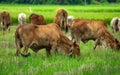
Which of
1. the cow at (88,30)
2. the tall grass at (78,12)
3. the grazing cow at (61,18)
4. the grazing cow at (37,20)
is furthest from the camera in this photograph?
the tall grass at (78,12)

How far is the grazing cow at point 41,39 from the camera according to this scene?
12.9 metres

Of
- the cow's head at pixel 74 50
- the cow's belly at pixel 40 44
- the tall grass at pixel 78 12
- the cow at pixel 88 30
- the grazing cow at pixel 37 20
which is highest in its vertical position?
the cow's belly at pixel 40 44

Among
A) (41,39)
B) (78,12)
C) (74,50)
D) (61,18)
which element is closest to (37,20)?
(61,18)

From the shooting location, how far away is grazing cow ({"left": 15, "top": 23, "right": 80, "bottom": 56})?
42.4 feet

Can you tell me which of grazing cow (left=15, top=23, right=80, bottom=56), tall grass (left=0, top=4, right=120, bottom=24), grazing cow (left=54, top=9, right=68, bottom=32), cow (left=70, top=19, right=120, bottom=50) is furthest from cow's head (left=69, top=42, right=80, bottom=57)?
tall grass (left=0, top=4, right=120, bottom=24)

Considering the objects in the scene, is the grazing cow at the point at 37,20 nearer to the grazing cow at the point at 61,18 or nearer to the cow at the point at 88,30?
the grazing cow at the point at 61,18

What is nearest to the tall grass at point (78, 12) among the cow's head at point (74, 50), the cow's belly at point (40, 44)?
the cow's belly at point (40, 44)

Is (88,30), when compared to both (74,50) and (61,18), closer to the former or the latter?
(74,50)

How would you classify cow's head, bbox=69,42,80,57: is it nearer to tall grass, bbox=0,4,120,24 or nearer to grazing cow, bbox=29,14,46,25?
grazing cow, bbox=29,14,46,25

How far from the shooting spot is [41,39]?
13.1m

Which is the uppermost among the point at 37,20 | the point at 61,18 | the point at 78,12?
the point at 37,20

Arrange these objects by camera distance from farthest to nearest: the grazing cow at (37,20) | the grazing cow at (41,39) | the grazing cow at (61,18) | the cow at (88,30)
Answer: the grazing cow at (61,18) < the grazing cow at (37,20) < the cow at (88,30) < the grazing cow at (41,39)

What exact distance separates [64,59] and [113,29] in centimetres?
1579

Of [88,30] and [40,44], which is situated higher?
[40,44]
